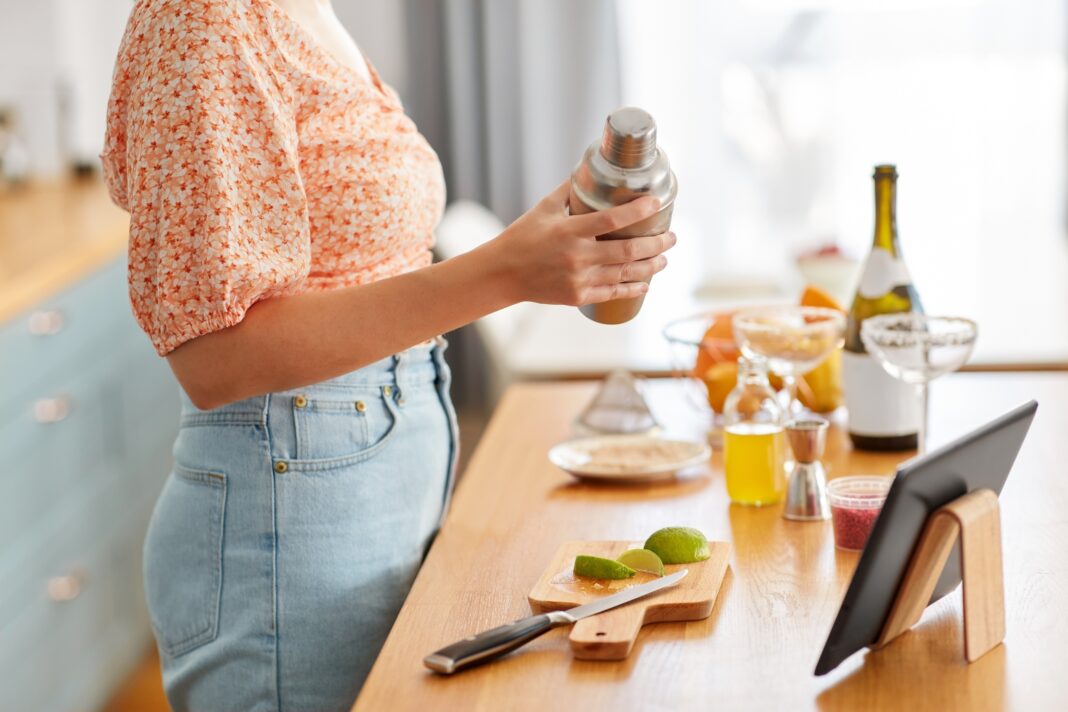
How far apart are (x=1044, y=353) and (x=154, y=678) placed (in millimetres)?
1941

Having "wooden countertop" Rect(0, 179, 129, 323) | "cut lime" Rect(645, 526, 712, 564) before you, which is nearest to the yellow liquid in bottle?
"cut lime" Rect(645, 526, 712, 564)

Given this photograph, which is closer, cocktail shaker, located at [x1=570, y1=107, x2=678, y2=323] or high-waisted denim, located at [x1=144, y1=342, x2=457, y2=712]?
cocktail shaker, located at [x1=570, y1=107, x2=678, y2=323]

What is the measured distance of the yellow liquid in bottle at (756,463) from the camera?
51.8 inches

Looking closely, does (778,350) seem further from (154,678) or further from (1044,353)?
(154,678)

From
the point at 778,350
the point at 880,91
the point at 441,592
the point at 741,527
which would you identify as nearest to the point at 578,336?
the point at 778,350

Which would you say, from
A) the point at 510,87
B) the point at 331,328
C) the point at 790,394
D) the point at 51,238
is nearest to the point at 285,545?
the point at 331,328

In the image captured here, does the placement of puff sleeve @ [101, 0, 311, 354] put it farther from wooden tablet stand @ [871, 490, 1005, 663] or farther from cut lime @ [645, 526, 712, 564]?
wooden tablet stand @ [871, 490, 1005, 663]

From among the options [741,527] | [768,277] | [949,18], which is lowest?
[768,277]

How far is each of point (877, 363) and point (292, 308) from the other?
716 mm

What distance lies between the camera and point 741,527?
49.5 inches

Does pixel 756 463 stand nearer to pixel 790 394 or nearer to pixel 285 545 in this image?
pixel 790 394

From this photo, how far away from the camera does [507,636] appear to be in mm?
937

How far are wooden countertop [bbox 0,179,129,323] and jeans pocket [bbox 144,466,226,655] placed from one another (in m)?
1.22

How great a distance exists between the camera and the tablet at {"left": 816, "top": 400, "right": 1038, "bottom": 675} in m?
0.86
